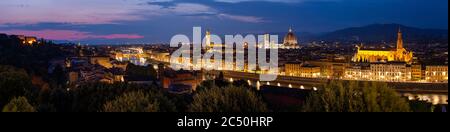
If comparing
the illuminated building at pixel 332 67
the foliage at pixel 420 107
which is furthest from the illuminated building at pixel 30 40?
the foliage at pixel 420 107

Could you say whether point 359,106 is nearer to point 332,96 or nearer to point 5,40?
point 332,96

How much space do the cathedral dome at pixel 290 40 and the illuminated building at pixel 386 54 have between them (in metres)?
23.3

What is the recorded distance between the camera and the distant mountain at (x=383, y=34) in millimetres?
53112

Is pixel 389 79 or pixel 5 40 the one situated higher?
pixel 5 40

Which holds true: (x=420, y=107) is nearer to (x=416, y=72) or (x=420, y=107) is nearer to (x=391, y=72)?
(x=416, y=72)

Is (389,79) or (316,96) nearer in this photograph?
(316,96)

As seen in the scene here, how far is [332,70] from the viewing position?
101 ft

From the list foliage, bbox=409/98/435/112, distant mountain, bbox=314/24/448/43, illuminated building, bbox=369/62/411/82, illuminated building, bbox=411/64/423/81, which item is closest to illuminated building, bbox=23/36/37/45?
illuminated building, bbox=369/62/411/82

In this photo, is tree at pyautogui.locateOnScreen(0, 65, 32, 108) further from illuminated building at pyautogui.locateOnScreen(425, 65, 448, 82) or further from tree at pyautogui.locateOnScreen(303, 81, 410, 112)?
illuminated building at pyautogui.locateOnScreen(425, 65, 448, 82)
